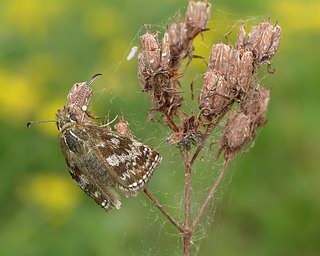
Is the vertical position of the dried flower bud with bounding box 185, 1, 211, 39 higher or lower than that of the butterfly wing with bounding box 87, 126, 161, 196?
higher

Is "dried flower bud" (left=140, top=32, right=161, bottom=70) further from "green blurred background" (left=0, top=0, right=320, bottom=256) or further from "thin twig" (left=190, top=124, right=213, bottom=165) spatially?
"green blurred background" (left=0, top=0, right=320, bottom=256)

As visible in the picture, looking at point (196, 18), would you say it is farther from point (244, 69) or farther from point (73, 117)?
point (73, 117)

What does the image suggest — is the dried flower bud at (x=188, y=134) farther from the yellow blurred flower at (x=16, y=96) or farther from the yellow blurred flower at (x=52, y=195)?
the yellow blurred flower at (x=16, y=96)

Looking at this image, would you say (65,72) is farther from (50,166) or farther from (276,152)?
(276,152)

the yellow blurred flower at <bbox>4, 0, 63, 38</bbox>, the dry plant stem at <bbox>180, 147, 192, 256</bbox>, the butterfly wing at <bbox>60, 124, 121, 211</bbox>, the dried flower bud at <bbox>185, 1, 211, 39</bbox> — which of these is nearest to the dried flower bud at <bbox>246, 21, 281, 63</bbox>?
the dried flower bud at <bbox>185, 1, 211, 39</bbox>

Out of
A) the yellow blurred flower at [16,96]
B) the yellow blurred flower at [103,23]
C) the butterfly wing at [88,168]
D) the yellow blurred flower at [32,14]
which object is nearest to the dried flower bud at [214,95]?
the butterfly wing at [88,168]

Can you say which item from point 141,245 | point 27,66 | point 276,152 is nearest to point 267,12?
point 276,152

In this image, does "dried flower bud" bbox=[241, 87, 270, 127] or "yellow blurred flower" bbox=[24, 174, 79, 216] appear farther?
"yellow blurred flower" bbox=[24, 174, 79, 216]

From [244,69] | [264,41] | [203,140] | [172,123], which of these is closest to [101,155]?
[172,123]
